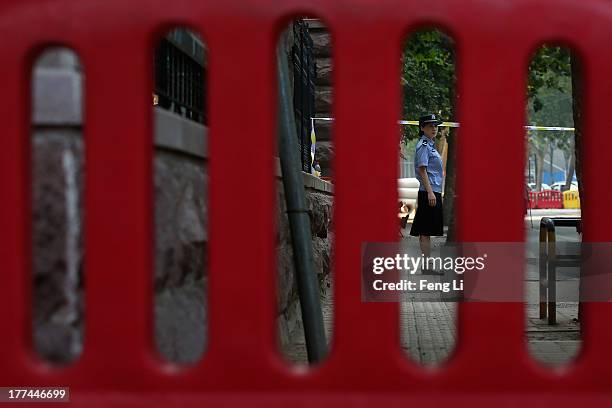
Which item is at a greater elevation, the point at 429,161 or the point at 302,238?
the point at 429,161

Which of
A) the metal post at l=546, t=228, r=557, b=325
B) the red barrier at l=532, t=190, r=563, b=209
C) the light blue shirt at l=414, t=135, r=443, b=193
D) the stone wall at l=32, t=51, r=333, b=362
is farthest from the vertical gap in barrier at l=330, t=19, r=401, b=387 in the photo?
the red barrier at l=532, t=190, r=563, b=209

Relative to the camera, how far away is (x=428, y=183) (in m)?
6.59

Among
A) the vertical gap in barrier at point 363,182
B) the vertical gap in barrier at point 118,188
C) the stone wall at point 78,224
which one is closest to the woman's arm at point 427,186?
the stone wall at point 78,224

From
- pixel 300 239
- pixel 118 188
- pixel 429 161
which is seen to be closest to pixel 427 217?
pixel 429 161

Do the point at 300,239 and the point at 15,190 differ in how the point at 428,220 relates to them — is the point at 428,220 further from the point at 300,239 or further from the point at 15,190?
the point at 15,190

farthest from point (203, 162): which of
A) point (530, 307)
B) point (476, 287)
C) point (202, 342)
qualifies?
point (530, 307)

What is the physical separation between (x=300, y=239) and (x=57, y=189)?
107 cm

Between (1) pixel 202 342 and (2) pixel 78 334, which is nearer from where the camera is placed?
(2) pixel 78 334

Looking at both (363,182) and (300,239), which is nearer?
(363,182)

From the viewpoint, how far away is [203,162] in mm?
2385

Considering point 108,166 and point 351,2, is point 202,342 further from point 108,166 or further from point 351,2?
point 351,2

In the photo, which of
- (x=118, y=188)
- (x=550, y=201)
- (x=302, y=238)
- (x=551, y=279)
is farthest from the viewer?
Answer: (x=550, y=201)

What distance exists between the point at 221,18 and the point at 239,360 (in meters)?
0.67

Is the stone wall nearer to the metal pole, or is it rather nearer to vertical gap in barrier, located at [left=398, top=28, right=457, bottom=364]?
the metal pole
